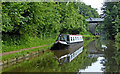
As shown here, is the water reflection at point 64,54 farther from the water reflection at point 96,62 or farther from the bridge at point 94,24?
the bridge at point 94,24

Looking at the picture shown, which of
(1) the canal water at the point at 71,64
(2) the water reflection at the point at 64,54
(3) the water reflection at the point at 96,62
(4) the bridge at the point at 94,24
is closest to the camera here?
(3) the water reflection at the point at 96,62

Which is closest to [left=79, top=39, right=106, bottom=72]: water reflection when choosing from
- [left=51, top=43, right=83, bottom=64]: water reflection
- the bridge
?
[left=51, top=43, right=83, bottom=64]: water reflection

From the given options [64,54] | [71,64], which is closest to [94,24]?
[64,54]

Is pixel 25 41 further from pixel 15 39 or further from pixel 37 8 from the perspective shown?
pixel 37 8

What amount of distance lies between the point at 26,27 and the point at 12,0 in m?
3.54

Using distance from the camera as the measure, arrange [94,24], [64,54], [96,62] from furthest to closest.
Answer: [94,24] → [64,54] → [96,62]

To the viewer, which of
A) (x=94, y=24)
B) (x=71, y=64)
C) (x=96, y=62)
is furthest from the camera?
(x=94, y=24)

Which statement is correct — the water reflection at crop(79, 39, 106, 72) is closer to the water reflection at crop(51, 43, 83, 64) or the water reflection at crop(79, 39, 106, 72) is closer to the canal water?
the canal water

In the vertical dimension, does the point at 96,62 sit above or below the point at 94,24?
below

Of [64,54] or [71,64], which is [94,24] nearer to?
[64,54]

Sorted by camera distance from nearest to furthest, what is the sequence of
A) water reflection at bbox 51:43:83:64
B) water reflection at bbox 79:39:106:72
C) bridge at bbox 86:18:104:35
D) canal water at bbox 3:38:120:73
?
water reflection at bbox 79:39:106:72, canal water at bbox 3:38:120:73, water reflection at bbox 51:43:83:64, bridge at bbox 86:18:104:35

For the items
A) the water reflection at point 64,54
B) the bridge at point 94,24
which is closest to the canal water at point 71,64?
the water reflection at point 64,54

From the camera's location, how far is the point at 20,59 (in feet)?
49.4

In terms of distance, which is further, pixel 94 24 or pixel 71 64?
pixel 94 24
